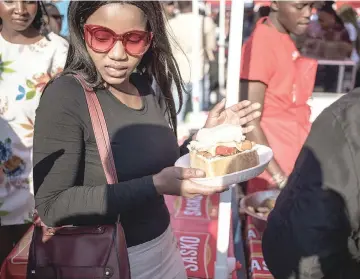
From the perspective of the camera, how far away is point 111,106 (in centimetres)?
137

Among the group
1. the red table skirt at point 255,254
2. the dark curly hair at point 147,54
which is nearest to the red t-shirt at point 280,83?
the red table skirt at point 255,254

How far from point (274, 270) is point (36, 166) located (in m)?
0.68

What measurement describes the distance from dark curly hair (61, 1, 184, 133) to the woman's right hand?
34cm

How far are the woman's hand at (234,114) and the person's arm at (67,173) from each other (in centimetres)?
55

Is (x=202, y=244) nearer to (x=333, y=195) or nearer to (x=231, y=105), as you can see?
(x=231, y=105)

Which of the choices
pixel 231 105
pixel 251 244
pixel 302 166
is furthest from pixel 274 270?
pixel 251 244

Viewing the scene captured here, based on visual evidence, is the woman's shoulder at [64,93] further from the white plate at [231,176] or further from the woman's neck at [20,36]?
the woman's neck at [20,36]

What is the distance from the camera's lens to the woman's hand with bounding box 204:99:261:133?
1.72 m

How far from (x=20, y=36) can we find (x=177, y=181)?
1513 millimetres

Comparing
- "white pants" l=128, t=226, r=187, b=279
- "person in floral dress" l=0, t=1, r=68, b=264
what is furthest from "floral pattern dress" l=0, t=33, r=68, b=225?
"white pants" l=128, t=226, r=187, b=279

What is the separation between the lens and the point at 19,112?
7.45 ft

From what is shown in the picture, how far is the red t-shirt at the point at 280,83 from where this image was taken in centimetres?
232

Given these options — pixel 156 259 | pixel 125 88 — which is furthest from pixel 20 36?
pixel 156 259

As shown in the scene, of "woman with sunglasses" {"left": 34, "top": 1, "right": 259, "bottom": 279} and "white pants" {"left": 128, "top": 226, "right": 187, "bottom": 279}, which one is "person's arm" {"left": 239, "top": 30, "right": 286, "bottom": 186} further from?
"white pants" {"left": 128, "top": 226, "right": 187, "bottom": 279}
